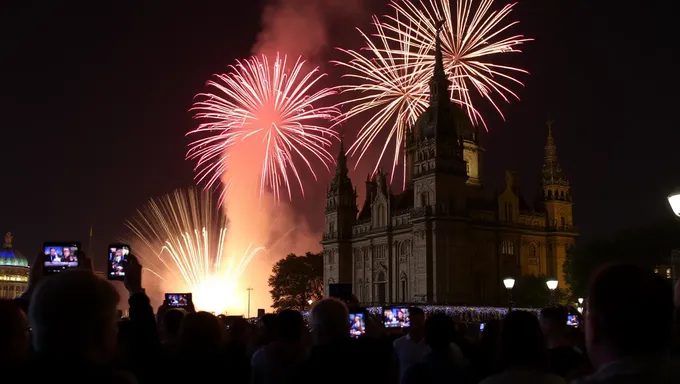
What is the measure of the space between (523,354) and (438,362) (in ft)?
7.69

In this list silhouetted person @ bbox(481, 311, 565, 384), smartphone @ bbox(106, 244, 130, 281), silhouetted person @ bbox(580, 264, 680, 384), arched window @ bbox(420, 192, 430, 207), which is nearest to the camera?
silhouetted person @ bbox(580, 264, 680, 384)

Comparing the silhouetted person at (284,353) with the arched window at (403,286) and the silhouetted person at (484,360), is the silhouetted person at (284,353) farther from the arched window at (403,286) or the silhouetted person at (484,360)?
the arched window at (403,286)

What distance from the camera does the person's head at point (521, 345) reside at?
5.54 m

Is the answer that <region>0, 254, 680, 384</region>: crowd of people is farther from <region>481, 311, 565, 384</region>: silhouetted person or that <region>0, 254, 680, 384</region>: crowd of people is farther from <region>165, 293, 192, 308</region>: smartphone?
<region>165, 293, 192, 308</region>: smartphone

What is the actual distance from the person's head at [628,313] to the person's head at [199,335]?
4.06 m

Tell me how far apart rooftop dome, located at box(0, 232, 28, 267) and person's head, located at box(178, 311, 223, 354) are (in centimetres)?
19807

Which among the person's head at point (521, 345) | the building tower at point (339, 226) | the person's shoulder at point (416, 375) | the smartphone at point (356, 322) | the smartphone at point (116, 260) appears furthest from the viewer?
the building tower at point (339, 226)

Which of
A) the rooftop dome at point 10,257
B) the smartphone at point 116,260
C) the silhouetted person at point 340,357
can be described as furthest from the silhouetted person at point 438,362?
the rooftop dome at point 10,257

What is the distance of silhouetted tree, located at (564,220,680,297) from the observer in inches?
2985

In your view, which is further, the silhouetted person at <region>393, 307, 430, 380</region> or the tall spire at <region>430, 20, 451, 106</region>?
the tall spire at <region>430, 20, 451, 106</region>

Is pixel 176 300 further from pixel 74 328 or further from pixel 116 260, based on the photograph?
pixel 74 328

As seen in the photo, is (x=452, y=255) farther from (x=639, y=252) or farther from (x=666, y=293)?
(x=666, y=293)

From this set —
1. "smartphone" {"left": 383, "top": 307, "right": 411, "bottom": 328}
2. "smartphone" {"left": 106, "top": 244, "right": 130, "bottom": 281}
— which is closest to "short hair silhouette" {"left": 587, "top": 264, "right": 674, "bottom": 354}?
"smartphone" {"left": 106, "top": 244, "right": 130, "bottom": 281}

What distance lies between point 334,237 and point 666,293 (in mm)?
99772
